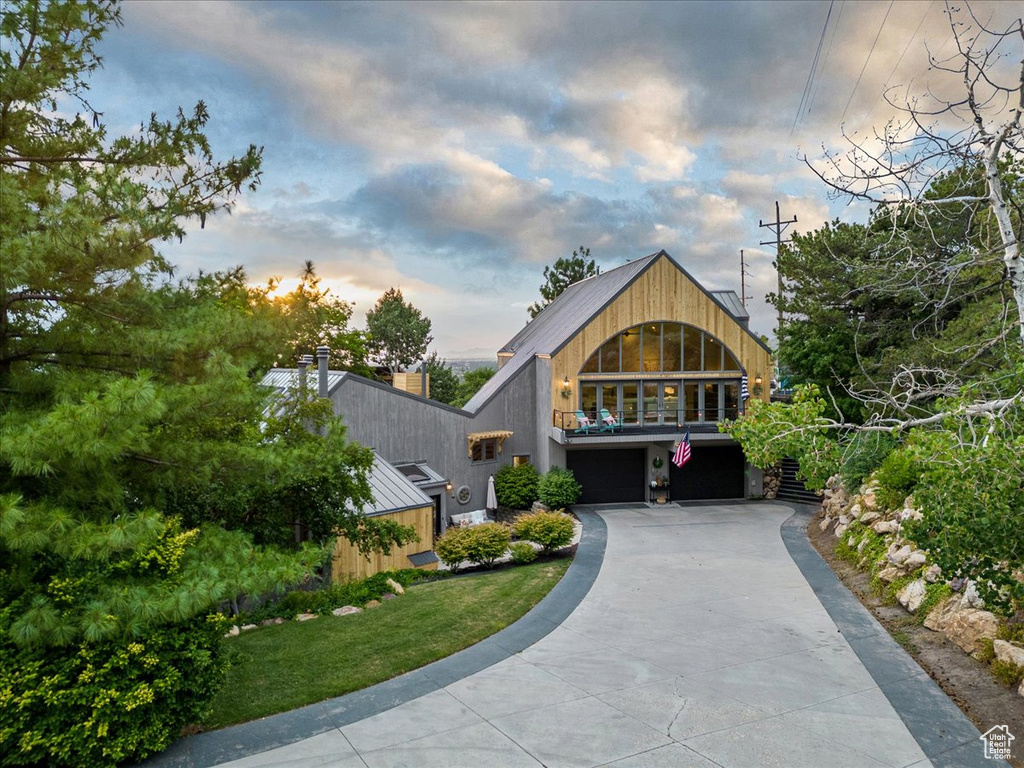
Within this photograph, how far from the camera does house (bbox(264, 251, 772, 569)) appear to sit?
21078 mm

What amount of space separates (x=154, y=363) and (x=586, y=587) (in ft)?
29.5

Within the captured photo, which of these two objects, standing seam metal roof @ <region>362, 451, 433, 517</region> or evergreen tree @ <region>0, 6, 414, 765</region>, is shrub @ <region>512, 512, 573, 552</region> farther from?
evergreen tree @ <region>0, 6, 414, 765</region>

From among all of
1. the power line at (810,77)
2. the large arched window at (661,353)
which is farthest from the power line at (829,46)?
the large arched window at (661,353)

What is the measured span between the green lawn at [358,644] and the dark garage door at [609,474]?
1032cm

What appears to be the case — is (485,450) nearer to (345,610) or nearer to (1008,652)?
(345,610)

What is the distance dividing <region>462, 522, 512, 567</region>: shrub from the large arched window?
8501 mm

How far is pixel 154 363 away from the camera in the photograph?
6.26m

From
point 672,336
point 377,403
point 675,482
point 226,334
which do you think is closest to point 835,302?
point 672,336

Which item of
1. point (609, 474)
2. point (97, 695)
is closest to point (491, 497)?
point (609, 474)

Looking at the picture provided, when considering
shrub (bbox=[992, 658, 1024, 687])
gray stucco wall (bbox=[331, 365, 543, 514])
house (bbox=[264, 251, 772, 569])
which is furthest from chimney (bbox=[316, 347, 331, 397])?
shrub (bbox=[992, 658, 1024, 687])

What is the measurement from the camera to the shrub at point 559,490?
20797 millimetres

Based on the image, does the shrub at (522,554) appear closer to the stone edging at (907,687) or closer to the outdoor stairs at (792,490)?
the stone edging at (907,687)

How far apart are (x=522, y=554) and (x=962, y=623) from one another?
28.0 ft

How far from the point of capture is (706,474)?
2312 centimetres
